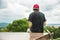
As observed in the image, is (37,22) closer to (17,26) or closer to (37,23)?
(37,23)

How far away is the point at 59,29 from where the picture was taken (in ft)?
31.4

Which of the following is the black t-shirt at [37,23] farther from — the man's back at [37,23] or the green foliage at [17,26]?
the green foliage at [17,26]

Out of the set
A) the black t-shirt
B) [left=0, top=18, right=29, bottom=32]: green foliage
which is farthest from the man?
[left=0, top=18, right=29, bottom=32]: green foliage

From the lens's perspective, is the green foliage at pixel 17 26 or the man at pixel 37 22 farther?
the green foliage at pixel 17 26

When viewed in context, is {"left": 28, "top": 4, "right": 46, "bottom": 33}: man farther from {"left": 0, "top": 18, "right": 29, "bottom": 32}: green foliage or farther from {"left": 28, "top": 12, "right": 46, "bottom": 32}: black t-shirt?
{"left": 0, "top": 18, "right": 29, "bottom": 32}: green foliage

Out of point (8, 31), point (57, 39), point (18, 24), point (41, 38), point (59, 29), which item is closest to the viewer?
point (41, 38)

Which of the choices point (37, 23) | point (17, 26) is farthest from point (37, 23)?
point (17, 26)

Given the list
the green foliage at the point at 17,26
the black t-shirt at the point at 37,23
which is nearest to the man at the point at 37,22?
the black t-shirt at the point at 37,23

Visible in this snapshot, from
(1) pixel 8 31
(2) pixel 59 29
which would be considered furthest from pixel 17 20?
(2) pixel 59 29

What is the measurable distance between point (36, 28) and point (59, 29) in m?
3.84

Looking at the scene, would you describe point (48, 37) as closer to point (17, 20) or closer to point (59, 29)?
point (59, 29)

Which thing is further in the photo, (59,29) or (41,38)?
(59,29)

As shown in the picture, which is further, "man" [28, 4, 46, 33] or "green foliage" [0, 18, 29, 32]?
"green foliage" [0, 18, 29, 32]

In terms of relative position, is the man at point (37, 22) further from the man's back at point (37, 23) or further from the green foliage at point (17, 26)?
the green foliage at point (17, 26)
